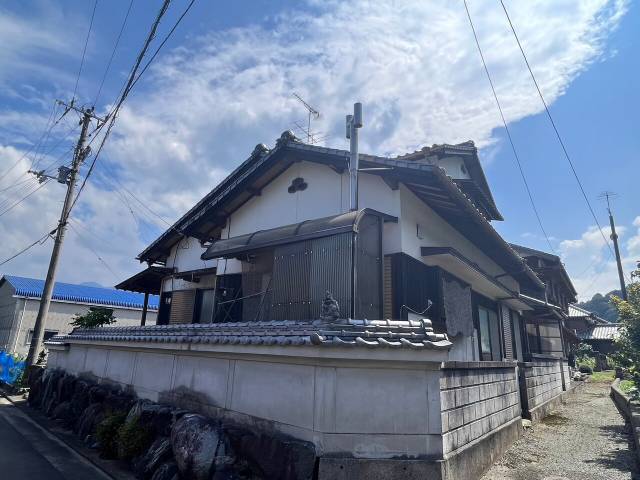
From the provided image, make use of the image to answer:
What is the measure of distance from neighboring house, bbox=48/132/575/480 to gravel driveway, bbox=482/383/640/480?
1.48ft

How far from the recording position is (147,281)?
1725 centimetres

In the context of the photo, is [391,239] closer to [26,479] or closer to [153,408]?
[153,408]

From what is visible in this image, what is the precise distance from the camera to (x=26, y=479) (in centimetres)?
679

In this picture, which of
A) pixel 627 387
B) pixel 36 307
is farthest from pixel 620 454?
pixel 36 307

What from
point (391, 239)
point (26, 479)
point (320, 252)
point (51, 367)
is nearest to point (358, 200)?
point (391, 239)

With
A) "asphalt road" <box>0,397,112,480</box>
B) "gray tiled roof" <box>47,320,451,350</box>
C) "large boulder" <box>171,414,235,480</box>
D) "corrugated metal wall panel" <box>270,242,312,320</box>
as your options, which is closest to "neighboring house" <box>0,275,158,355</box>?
"asphalt road" <box>0,397,112,480</box>

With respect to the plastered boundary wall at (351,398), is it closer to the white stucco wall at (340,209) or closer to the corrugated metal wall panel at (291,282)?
the corrugated metal wall panel at (291,282)

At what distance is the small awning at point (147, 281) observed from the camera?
51.5ft

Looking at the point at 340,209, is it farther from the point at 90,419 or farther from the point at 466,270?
the point at 90,419

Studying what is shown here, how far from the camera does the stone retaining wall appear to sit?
10016 mm

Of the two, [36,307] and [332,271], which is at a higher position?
[36,307]

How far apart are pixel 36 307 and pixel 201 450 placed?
2870cm

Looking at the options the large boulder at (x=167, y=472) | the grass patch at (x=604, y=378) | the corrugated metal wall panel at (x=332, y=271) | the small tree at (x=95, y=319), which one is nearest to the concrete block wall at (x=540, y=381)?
the corrugated metal wall panel at (x=332, y=271)

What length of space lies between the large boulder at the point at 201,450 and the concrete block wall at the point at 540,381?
317 inches
